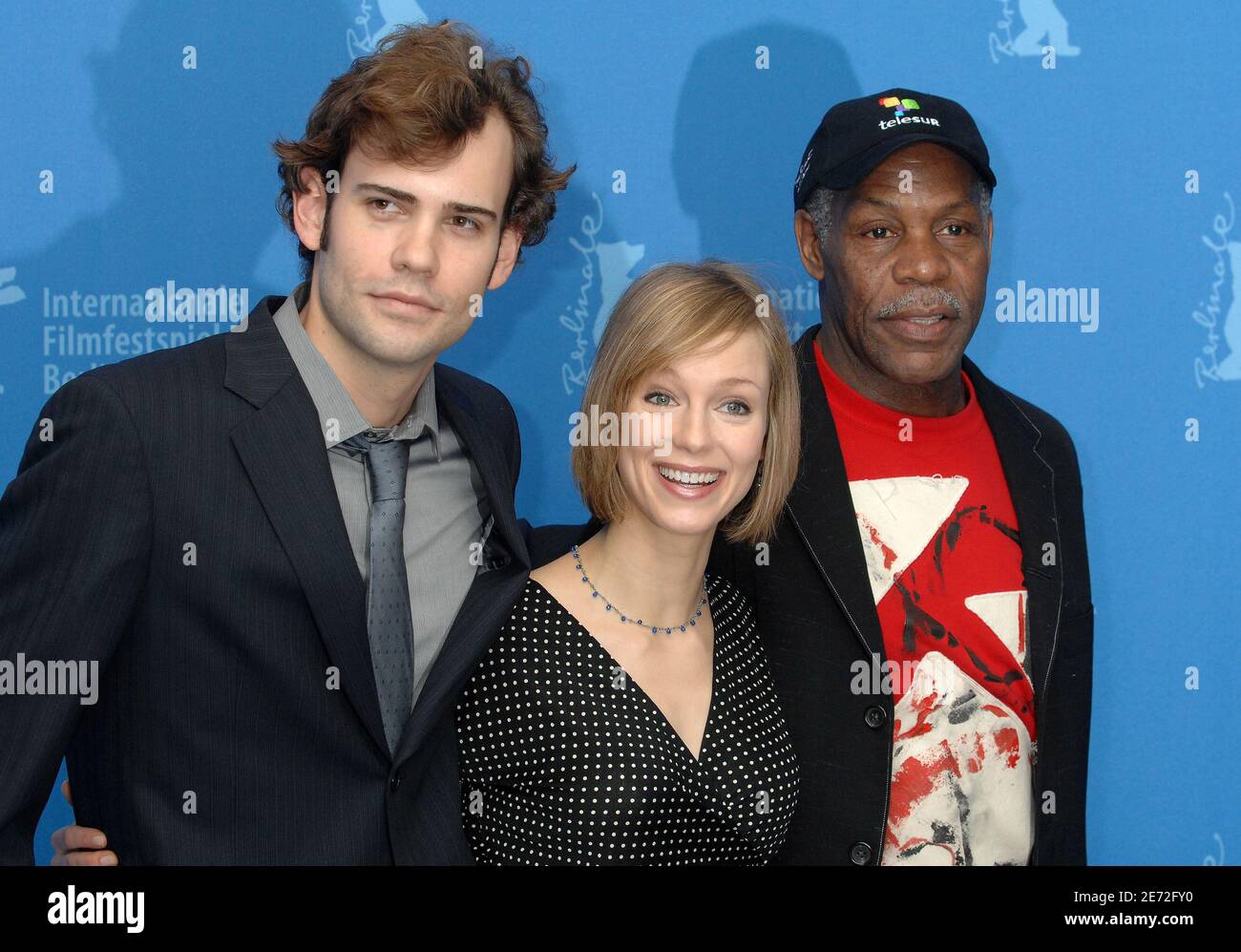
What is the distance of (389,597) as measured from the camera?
6.50 feet

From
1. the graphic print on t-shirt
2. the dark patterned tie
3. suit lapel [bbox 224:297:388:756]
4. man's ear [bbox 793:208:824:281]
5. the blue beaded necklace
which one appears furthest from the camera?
man's ear [bbox 793:208:824:281]

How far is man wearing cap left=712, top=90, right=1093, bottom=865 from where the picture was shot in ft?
7.20

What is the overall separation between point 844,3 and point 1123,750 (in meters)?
2.00

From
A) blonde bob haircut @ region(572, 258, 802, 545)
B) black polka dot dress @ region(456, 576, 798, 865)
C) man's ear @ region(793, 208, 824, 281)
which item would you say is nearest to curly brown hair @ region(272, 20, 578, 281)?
blonde bob haircut @ region(572, 258, 802, 545)

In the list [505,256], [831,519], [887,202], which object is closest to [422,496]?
[505,256]

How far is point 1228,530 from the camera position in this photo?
3.20 m

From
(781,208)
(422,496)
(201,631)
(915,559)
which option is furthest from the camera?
(781,208)

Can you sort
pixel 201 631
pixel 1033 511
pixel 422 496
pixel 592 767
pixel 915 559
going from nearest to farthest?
pixel 201 631, pixel 592 767, pixel 422 496, pixel 915 559, pixel 1033 511

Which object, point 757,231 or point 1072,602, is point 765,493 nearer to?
point 1072,602

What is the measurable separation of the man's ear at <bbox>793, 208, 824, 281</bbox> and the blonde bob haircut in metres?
0.34

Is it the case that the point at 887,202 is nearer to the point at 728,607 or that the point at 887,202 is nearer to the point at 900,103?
the point at 900,103

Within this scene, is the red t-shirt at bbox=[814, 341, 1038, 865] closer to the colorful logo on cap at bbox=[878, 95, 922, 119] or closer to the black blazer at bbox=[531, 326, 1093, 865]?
the black blazer at bbox=[531, 326, 1093, 865]

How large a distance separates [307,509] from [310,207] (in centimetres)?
60
